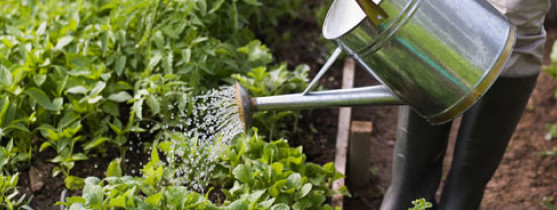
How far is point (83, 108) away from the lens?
90.4 inches

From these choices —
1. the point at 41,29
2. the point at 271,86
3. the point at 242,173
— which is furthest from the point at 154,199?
the point at 41,29

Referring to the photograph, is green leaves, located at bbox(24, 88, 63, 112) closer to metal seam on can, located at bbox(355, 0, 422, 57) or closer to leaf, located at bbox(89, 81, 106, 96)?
leaf, located at bbox(89, 81, 106, 96)

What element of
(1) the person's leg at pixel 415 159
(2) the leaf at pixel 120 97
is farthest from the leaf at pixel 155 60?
(1) the person's leg at pixel 415 159

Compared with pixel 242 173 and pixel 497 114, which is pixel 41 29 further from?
pixel 497 114

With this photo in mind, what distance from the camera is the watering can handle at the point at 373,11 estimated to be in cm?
143

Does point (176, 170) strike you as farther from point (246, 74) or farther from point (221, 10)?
point (221, 10)

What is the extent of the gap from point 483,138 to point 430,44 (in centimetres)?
57

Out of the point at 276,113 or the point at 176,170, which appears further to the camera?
the point at 276,113

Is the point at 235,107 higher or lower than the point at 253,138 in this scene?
higher

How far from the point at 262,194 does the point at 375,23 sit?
70 cm

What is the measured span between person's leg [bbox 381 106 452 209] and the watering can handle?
62cm

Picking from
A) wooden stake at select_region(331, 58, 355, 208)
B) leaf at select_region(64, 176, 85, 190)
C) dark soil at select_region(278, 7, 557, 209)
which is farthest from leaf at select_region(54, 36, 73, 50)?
wooden stake at select_region(331, 58, 355, 208)

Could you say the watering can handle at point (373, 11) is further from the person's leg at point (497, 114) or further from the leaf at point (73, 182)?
the leaf at point (73, 182)

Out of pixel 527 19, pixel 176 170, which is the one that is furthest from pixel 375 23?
pixel 176 170
